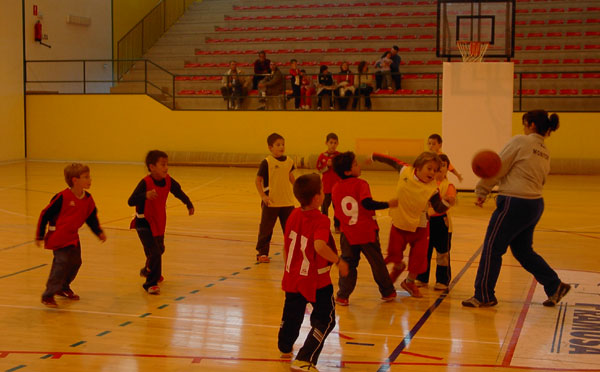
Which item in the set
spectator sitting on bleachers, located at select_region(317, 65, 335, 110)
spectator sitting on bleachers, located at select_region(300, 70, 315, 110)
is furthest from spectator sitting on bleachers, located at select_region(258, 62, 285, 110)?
spectator sitting on bleachers, located at select_region(317, 65, 335, 110)

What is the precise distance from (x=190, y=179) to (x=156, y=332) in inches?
444

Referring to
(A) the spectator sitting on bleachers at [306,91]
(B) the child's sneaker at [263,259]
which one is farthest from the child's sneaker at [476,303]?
(A) the spectator sitting on bleachers at [306,91]

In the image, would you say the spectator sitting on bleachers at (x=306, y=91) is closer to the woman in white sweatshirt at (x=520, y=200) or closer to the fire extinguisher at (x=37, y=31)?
the fire extinguisher at (x=37, y=31)

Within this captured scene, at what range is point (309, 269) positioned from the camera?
15.7 feet

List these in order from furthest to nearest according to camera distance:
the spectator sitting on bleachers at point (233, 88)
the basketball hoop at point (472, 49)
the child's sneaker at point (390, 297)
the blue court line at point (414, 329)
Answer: the spectator sitting on bleachers at point (233, 88) < the basketball hoop at point (472, 49) < the child's sneaker at point (390, 297) < the blue court line at point (414, 329)

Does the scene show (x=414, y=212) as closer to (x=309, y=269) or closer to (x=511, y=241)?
(x=511, y=241)

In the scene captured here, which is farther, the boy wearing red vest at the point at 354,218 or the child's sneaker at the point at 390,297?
the child's sneaker at the point at 390,297

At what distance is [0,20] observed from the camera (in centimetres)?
1958

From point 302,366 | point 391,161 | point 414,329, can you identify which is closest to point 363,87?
point 391,161

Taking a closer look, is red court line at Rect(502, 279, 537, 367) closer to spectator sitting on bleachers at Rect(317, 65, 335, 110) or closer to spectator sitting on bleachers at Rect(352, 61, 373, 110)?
spectator sitting on bleachers at Rect(352, 61, 373, 110)

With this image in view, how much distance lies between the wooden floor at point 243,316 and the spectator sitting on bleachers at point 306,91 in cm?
1007

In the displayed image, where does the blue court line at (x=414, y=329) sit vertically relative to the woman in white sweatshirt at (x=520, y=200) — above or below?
below

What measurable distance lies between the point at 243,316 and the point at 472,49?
9.39 m

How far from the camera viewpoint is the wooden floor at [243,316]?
197 inches
